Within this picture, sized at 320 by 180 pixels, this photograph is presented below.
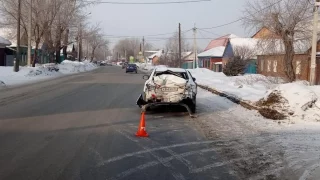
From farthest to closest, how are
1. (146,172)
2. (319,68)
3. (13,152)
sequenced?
(319,68)
(13,152)
(146,172)

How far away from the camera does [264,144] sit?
8750mm

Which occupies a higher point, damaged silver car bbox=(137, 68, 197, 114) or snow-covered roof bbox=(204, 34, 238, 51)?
snow-covered roof bbox=(204, 34, 238, 51)

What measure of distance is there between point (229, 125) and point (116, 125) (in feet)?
10.0

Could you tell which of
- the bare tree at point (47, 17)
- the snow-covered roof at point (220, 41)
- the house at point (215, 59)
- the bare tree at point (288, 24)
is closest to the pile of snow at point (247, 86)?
the bare tree at point (288, 24)

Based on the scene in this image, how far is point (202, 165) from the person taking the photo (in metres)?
6.91

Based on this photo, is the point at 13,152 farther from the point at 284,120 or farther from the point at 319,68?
the point at 319,68

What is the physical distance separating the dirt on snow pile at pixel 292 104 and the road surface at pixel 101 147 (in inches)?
98.8

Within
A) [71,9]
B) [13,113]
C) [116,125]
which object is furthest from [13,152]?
[71,9]

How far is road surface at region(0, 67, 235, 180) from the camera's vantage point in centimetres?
633

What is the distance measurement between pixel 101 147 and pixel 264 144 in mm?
3370

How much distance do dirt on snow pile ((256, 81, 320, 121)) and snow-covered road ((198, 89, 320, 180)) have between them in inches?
16.7

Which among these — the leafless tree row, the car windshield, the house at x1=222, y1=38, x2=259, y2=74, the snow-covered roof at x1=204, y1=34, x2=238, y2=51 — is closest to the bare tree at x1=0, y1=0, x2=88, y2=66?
the leafless tree row

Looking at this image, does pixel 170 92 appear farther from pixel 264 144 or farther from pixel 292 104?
pixel 264 144

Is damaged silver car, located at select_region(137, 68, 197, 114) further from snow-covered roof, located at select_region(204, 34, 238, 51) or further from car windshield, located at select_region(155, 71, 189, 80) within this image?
snow-covered roof, located at select_region(204, 34, 238, 51)
